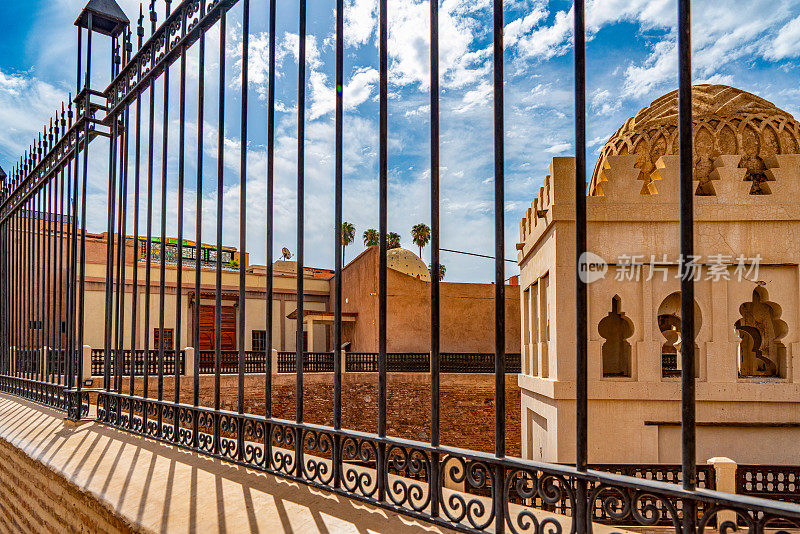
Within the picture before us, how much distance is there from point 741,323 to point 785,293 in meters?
2.93

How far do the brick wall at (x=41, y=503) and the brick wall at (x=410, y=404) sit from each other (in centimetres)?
1025

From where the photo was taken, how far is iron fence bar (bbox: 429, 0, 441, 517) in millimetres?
3145

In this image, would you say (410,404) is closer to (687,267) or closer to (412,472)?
(412,472)

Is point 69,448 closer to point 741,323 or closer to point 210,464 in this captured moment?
point 210,464

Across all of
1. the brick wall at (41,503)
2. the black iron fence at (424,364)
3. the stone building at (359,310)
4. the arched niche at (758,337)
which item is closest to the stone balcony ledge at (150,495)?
the brick wall at (41,503)

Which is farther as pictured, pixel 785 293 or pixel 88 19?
pixel 785 293

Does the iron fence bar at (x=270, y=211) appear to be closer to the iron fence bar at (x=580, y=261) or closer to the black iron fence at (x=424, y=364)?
the iron fence bar at (x=580, y=261)

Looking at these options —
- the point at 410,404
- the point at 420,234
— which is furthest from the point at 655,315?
the point at 420,234

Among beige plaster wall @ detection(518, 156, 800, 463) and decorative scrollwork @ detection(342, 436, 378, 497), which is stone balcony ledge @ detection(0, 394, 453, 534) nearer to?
decorative scrollwork @ detection(342, 436, 378, 497)

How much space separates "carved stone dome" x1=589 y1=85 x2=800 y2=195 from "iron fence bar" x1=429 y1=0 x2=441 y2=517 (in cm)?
731

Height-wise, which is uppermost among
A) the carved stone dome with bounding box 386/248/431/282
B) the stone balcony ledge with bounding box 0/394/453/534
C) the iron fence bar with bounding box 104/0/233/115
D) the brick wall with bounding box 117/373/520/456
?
the iron fence bar with bounding box 104/0/233/115

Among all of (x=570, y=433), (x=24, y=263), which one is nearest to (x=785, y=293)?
(x=570, y=433)

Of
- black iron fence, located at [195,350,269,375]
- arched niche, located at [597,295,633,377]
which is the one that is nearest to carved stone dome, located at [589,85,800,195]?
arched niche, located at [597,295,633,377]

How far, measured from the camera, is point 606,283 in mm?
8531
